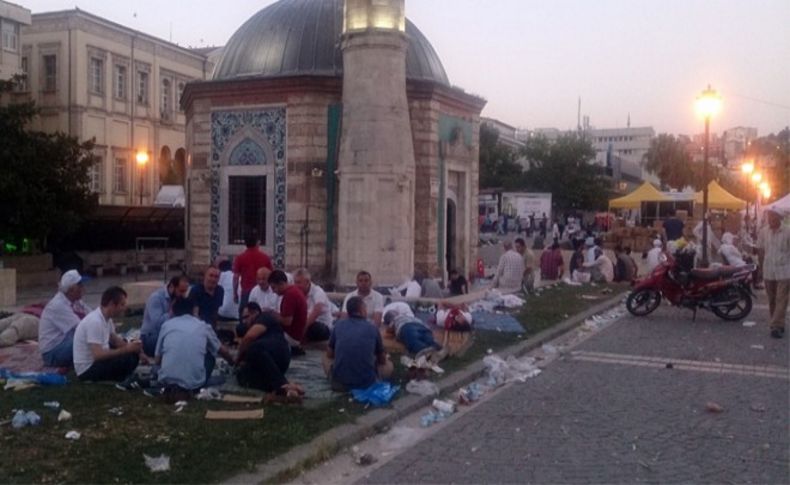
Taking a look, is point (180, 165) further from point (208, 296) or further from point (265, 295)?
point (208, 296)

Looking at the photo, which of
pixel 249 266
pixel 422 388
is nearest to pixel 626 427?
pixel 422 388

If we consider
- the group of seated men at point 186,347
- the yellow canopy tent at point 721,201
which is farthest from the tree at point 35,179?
the yellow canopy tent at point 721,201

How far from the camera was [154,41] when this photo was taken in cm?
4953

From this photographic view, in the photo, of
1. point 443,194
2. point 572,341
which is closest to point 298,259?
point 443,194

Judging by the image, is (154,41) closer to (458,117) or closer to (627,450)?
(458,117)

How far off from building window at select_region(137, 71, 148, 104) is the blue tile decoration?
91.4 feet

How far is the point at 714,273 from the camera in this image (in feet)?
51.3

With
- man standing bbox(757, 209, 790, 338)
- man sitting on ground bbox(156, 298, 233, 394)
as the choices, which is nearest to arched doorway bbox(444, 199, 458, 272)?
man standing bbox(757, 209, 790, 338)

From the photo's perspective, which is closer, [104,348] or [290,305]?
[104,348]

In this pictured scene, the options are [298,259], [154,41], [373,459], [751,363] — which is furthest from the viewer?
[154,41]

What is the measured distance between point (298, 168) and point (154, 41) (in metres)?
31.3

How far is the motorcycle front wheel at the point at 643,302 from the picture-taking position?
1659 cm

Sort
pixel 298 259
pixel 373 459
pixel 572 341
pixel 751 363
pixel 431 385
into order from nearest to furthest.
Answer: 1. pixel 373 459
2. pixel 431 385
3. pixel 751 363
4. pixel 572 341
5. pixel 298 259

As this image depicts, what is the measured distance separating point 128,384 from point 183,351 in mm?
934
